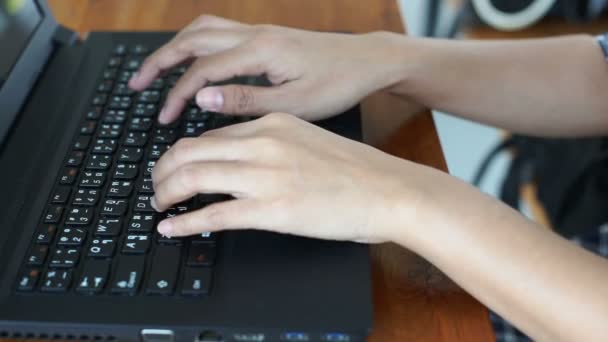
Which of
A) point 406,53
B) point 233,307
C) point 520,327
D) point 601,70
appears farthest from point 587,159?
point 233,307

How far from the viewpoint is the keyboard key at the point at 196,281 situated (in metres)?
0.44

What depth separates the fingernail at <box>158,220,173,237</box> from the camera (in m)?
0.47

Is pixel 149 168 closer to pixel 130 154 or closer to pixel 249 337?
pixel 130 154

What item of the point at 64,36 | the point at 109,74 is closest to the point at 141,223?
the point at 109,74

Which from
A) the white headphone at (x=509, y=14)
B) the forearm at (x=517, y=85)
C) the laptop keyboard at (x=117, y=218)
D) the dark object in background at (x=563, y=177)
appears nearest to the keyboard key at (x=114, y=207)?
the laptop keyboard at (x=117, y=218)

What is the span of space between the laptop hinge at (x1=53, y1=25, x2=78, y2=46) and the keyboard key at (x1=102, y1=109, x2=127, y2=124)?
160 mm

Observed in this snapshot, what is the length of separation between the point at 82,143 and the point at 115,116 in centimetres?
5

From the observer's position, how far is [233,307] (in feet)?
1.43

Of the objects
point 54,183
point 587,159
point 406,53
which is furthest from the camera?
point 587,159

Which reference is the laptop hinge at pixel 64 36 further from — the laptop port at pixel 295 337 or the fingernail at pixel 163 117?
the laptop port at pixel 295 337

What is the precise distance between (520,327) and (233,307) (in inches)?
8.7

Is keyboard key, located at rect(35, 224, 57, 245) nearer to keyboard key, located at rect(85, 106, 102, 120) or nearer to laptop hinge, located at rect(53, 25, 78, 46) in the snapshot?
keyboard key, located at rect(85, 106, 102, 120)

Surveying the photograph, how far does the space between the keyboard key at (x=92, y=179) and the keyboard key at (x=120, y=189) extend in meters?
0.01

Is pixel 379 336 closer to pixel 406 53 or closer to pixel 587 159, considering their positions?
pixel 406 53
